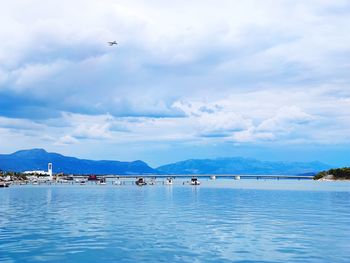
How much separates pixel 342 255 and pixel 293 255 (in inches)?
166

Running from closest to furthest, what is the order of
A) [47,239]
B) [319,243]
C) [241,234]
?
[319,243] → [47,239] → [241,234]

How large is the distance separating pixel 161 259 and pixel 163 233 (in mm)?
14269

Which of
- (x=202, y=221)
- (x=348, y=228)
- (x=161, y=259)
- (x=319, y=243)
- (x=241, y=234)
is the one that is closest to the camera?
(x=161, y=259)

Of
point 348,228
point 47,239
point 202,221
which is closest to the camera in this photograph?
point 47,239

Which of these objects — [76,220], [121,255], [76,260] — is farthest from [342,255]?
[76,220]

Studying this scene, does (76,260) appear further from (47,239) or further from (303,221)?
(303,221)

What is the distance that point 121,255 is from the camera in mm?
38000

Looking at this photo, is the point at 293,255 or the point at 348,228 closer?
the point at 293,255

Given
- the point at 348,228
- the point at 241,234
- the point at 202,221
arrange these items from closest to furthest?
the point at 241,234
the point at 348,228
the point at 202,221

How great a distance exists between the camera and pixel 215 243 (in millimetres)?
43312

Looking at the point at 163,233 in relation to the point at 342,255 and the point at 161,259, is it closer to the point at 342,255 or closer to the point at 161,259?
the point at 161,259

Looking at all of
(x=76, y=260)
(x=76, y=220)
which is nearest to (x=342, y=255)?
(x=76, y=260)

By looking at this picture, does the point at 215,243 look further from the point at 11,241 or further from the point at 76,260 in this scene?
the point at 11,241

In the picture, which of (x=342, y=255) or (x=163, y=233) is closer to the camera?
(x=342, y=255)
